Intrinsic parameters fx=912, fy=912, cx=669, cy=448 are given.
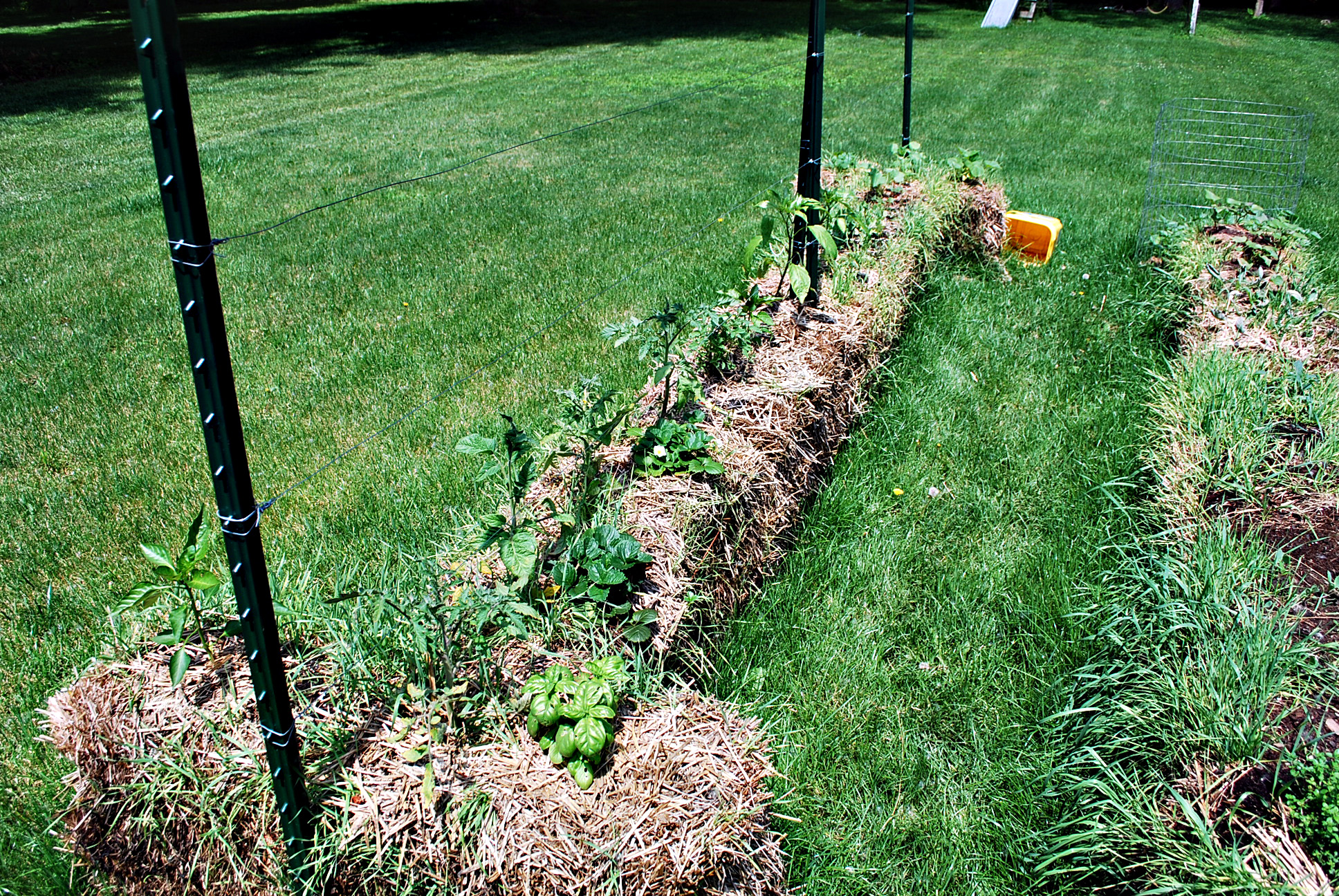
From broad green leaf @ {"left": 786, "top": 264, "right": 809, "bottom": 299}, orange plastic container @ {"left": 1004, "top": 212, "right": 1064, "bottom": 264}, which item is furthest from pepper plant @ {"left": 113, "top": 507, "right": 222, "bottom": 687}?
orange plastic container @ {"left": 1004, "top": 212, "right": 1064, "bottom": 264}

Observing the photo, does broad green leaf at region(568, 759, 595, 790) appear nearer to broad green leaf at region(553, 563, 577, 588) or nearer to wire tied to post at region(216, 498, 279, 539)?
broad green leaf at region(553, 563, 577, 588)

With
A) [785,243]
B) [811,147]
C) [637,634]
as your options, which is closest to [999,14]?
[785,243]

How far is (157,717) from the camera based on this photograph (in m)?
1.98

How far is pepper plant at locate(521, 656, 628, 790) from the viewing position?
1906 mm

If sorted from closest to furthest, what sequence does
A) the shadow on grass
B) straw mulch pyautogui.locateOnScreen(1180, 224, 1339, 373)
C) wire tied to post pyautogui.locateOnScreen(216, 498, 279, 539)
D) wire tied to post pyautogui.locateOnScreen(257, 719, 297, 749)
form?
wire tied to post pyautogui.locateOnScreen(216, 498, 279, 539) → wire tied to post pyautogui.locateOnScreen(257, 719, 297, 749) → straw mulch pyautogui.locateOnScreen(1180, 224, 1339, 373) → the shadow on grass

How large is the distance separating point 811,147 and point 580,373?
1.49 metres

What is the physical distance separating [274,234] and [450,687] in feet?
17.6

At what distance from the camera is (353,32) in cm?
1825

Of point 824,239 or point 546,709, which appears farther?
point 824,239

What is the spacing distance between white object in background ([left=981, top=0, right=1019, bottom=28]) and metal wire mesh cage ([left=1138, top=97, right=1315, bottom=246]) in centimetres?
1115

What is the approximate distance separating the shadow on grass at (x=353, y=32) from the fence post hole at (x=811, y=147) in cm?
1098

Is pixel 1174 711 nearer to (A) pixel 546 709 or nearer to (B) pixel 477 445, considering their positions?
(A) pixel 546 709

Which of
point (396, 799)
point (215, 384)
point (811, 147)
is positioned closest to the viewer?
point (215, 384)

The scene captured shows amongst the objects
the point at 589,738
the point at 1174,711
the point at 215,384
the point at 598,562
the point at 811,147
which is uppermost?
the point at 811,147
